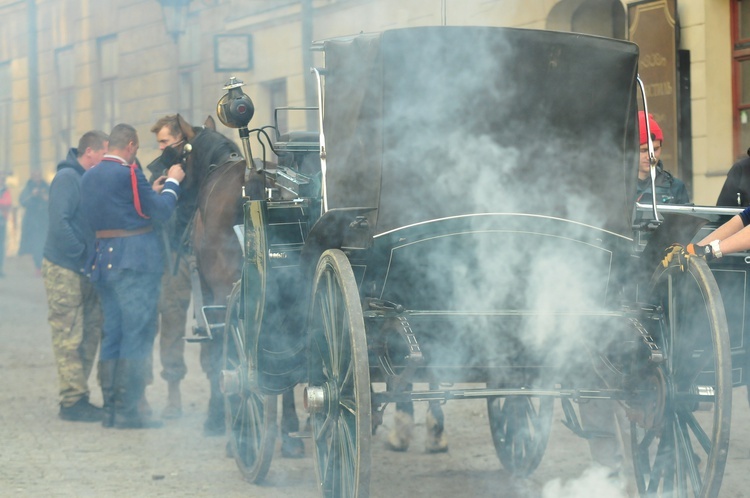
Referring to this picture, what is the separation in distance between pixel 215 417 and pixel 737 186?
3114 millimetres

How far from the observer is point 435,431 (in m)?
6.64

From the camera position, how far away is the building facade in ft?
37.8

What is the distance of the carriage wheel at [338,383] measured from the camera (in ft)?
13.4

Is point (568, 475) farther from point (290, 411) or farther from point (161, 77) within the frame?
point (161, 77)

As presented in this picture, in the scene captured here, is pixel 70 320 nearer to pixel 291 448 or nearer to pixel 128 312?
pixel 128 312

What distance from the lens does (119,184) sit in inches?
299

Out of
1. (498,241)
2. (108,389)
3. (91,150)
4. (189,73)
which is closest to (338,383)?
(498,241)

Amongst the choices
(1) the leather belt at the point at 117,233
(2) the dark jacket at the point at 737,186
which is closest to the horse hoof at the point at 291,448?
(1) the leather belt at the point at 117,233

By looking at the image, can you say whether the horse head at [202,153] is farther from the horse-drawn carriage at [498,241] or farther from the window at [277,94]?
the window at [277,94]

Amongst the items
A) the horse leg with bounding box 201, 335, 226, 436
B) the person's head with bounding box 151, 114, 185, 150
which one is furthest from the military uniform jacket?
Answer: the horse leg with bounding box 201, 335, 226, 436

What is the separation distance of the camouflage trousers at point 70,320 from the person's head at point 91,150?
69 centimetres

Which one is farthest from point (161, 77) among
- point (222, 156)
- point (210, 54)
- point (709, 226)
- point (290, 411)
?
point (709, 226)

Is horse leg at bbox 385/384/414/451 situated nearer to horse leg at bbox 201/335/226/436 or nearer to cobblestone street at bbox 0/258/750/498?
cobblestone street at bbox 0/258/750/498

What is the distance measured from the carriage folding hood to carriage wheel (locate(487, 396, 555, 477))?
1.52 meters
